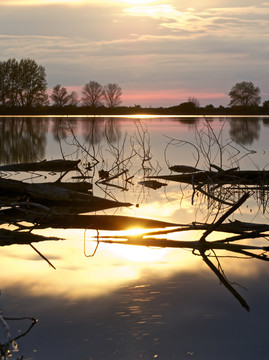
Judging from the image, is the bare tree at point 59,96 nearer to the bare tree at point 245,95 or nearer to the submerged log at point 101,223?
the bare tree at point 245,95

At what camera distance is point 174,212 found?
948 centimetres

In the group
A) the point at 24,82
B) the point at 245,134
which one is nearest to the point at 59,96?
the point at 24,82

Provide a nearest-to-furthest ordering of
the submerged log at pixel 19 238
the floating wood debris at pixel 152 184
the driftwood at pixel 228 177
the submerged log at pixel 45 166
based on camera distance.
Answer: the submerged log at pixel 19 238
the driftwood at pixel 228 177
the floating wood debris at pixel 152 184
the submerged log at pixel 45 166

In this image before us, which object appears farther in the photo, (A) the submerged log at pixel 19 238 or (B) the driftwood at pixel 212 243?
(A) the submerged log at pixel 19 238

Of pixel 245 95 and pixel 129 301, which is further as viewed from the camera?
pixel 245 95

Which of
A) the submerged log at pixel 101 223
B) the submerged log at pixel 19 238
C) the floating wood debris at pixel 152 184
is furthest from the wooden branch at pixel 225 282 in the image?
the floating wood debris at pixel 152 184

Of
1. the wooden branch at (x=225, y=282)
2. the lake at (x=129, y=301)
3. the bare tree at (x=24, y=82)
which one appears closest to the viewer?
the lake at (x=129, y=301)

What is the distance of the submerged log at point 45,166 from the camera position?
14250 millimetres

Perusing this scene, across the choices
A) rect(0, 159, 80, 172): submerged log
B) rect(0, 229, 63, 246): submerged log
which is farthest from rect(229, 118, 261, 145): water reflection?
rect(0, 229, 63, 246): submerged log

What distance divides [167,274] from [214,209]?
4.38m

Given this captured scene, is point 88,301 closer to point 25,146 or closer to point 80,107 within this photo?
point 25,146

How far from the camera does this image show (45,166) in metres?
14.5

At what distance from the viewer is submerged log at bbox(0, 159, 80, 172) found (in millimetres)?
14250

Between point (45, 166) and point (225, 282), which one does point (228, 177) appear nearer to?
point (45, 166)
